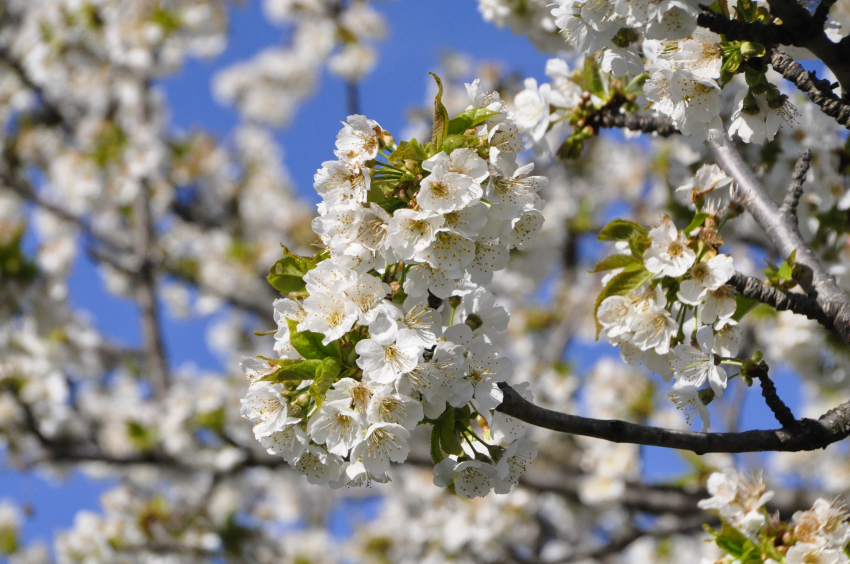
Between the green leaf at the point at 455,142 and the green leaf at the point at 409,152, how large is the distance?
50mm

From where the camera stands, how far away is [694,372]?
187cm

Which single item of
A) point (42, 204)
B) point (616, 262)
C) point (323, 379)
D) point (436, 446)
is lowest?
point (436, 446)

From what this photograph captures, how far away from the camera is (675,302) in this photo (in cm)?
194

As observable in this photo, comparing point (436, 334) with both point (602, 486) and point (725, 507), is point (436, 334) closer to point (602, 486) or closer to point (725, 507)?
point (725, 507)

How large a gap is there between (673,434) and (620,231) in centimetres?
57

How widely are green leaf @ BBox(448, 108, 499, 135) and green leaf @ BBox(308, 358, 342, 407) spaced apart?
2.08 ft

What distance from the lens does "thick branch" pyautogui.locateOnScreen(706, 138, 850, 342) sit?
1.93 metres

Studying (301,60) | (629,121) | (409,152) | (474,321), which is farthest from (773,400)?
(301,60)

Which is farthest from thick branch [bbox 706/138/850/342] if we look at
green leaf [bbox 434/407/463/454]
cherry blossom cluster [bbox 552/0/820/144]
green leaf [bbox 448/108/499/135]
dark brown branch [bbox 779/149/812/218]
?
green leaf [bbox 434/407/463/454]

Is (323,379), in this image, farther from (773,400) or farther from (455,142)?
(773,400)

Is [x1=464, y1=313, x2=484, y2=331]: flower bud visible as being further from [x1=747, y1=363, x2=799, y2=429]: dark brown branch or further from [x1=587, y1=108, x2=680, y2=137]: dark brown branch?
[x1=587, y1=108, x2=680, y2=137]: dark brown branch

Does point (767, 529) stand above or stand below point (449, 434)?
below

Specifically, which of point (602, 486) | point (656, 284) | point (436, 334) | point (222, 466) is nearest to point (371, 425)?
point (436, 334)

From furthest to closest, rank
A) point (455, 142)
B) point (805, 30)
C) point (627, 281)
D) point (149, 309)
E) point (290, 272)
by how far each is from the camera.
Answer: point (149, 309) < point (627, 281) < point (290, 272) < point (455, 142) < point (805, 30)
